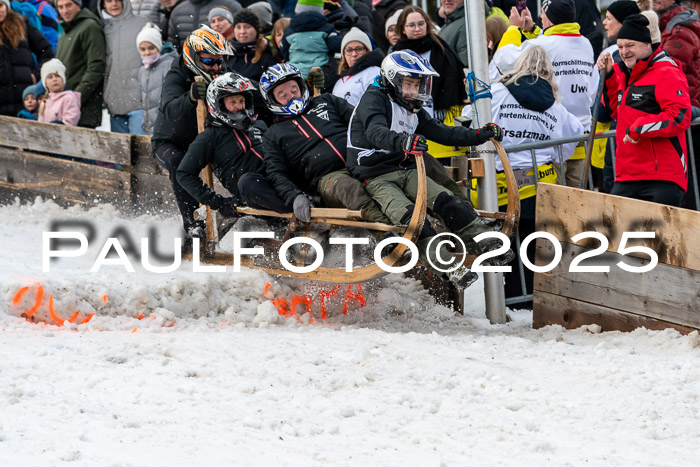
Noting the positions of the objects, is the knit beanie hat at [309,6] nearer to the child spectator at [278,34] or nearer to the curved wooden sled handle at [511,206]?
the child spectator at [278,34]

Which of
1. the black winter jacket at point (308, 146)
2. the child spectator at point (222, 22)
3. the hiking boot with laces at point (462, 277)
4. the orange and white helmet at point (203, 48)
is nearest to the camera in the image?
the hiking boot with laces at point (462, 277)

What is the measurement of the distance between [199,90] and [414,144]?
2.33 metres

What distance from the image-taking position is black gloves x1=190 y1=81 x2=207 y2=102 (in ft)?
25.6

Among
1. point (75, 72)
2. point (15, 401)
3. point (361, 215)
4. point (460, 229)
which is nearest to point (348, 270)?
point (361, 215)

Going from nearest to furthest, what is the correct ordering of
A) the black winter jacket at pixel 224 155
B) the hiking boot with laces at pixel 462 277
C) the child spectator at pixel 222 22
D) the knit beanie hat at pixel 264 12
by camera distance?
the hiking boot with laces at pixel 462 277, the black winter jacket at pixel 224 155, the child spectator at pixel 222 22, the knit beanie hat at pixel 264 12

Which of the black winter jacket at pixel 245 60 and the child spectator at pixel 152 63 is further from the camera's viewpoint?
the child spectator at pixel 152 63

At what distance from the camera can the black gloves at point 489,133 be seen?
6730mm

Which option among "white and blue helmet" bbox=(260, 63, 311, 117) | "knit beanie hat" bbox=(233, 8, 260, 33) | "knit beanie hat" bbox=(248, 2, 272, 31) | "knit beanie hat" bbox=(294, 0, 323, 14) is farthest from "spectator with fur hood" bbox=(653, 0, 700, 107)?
"knit beanie hat" bbox=(248, 2, 272, 31)

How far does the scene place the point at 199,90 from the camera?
7.81 meters

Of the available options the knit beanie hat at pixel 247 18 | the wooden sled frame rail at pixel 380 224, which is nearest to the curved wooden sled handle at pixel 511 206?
the wooden sled frame rail at pixel 380 224

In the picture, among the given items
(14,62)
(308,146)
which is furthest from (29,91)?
(308,146)

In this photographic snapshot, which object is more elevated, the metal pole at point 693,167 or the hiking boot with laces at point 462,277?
the metal pole at point 693,167

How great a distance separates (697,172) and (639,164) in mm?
1070

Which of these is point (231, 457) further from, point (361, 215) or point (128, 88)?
point (128, 88)
